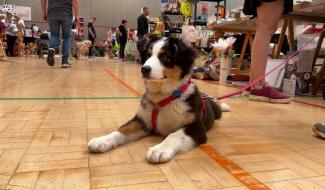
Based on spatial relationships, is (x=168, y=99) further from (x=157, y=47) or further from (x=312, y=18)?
(x=312, y=18)

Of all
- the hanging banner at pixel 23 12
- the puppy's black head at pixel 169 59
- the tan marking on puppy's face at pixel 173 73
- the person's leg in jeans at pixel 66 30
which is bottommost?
the tan marking on puppy's face at pixel 173 73

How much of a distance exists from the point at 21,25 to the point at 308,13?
12.3 m

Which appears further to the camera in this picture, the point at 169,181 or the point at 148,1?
the point at 148,1

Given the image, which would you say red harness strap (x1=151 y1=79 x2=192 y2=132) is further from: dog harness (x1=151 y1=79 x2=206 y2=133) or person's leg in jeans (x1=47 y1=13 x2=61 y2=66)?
person's leg in jeans (x1=47 y1=13 x2=61 y2=66)

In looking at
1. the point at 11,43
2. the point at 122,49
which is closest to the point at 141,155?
the point at 122,49

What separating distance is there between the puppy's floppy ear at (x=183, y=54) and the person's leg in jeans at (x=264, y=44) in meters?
1.35

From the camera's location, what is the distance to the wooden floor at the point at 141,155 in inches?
45.8

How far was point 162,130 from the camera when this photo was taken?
5.80 ft

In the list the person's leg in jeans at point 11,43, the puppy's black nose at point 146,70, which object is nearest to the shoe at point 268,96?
the puppy's black nose at point 146,70

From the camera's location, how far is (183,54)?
1.73 m

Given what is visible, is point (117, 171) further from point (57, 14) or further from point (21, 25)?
point (21, 25)

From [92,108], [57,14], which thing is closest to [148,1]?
[57,14]

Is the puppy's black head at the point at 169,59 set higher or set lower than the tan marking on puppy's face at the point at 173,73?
higher

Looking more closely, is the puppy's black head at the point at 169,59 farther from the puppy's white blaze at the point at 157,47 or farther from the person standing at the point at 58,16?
the person standing at the point at 58,16
